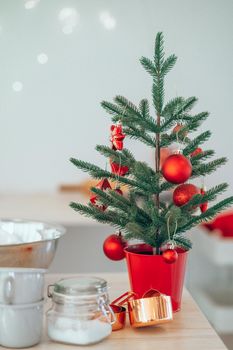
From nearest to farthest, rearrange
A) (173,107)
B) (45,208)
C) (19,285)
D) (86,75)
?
1. (19,285)
2. (173,107)
3. (45,208)
4. (86,75)

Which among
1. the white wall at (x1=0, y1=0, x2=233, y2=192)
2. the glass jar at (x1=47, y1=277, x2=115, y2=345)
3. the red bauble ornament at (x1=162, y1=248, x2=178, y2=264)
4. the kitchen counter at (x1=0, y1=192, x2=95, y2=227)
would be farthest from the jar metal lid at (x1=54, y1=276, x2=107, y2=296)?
the white wall at (x1=0, y1=0, x2=233, y2=192)

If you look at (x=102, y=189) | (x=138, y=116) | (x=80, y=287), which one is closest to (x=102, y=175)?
(x=102, y=189)

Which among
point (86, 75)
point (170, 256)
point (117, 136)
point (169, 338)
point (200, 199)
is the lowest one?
point (169, 338)

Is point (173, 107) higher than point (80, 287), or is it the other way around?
point (173, 107)

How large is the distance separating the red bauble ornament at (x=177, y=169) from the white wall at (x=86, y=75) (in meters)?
1.89

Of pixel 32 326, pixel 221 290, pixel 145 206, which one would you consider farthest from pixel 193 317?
pixel 221 290

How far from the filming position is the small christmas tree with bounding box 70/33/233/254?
1.10 metres

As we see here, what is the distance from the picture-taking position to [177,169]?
1039 millimetres

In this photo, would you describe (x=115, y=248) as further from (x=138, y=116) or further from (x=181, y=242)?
(x=138, y=116)

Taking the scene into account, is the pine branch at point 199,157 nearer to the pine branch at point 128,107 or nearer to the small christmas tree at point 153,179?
the small christmas tree at point 153,179

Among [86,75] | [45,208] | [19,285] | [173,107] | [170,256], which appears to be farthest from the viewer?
[86,75]

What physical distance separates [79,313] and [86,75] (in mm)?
2188

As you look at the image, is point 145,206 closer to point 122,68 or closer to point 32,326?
point 32,326

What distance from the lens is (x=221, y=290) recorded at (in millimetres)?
2998
